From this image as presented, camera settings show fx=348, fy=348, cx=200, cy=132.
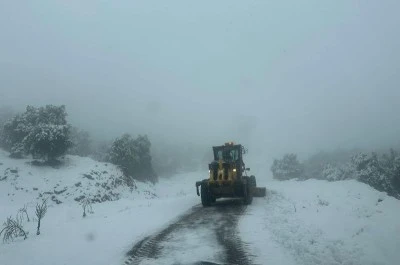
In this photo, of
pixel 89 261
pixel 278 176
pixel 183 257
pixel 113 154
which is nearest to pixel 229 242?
pixel 183 257

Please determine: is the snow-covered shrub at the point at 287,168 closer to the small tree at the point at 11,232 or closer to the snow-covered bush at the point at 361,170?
the snow-covered bush at the point at 361,170

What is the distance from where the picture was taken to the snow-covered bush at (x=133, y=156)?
4844 cm

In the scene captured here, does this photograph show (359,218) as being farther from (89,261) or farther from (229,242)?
(89,261)

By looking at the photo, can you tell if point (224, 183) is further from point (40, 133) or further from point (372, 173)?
point (372, 173)

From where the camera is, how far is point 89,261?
9305 millimetres

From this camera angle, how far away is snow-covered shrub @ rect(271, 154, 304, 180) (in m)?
78.9

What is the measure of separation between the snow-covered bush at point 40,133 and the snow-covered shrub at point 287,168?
5053 centimetres

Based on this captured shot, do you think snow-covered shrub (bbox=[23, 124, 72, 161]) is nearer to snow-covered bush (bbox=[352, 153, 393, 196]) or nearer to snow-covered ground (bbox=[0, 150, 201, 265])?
snow-covered ground (bbox=[0, 150, 201, 265])

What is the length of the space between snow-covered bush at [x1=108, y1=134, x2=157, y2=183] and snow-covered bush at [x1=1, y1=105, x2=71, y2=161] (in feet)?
25.4

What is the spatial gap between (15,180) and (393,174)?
53.8 metres

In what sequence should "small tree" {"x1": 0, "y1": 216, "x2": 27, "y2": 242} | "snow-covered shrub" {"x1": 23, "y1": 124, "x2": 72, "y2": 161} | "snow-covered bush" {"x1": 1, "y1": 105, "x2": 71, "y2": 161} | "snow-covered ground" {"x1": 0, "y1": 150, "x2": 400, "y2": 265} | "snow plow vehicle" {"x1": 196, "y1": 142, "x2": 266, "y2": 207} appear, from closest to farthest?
1. "snow-covered ground" {"x1": 0, "y1": 150, "x2": 400, "y2": 265}
2. "small tree" {"x1": 0, "y1": 216, "x2": 27, "y2": 242}
3. "snow plow vehicle" {"x1": 196, "y1": 142, "x2": 266, "y2": 207}
4. "snow-covered shrub" {"x1": 23, "y1": 124, "x2": 72, "y2": 161}
5. "snow-covered bush" {"x1": 1, "y1": 105, "x2": 71, "y2": 161}

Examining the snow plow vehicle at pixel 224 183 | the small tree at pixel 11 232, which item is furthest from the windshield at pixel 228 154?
the small tree at pixel 11 232

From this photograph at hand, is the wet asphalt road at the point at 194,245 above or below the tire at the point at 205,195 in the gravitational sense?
below

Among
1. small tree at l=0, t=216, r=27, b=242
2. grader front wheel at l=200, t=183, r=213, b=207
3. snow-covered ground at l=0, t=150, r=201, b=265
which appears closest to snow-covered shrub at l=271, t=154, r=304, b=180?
snow-covered ground at l=0, t=150, r=201, b=265
